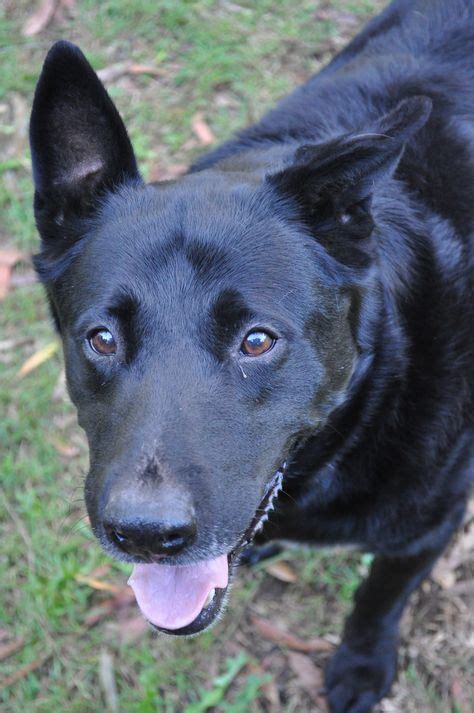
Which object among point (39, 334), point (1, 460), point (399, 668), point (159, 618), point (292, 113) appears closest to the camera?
point (159, 618)

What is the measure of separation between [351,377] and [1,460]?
2.11 m

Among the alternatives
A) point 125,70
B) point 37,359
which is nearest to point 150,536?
point 37,359

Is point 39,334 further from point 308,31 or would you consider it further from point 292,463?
point 308,31

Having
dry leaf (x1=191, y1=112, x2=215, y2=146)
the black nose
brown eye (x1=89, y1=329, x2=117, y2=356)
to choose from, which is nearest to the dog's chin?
the black nose

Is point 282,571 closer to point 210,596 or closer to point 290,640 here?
point 290,640

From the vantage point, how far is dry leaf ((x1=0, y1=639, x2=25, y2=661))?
3250mm

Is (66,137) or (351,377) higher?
(66,137)

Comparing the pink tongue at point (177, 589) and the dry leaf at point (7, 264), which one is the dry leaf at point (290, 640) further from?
the dry leaf at point (7, 264)

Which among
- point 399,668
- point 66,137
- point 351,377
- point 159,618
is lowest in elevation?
point 399,668

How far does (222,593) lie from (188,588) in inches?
3.7

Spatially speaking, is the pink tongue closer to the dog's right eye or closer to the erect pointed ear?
the dog's right eye

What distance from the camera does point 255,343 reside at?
1992 mm

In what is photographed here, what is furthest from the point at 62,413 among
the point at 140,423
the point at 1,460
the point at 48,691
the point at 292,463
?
the point at 140,423

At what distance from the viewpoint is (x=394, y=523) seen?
8.32 ft
